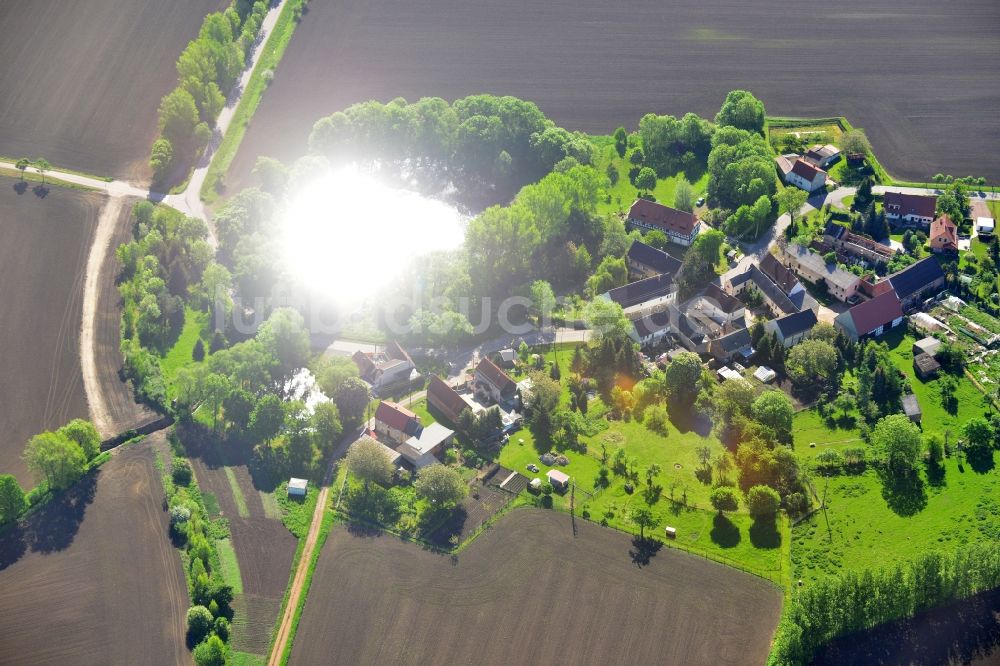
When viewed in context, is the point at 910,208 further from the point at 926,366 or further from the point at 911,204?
the point at 926,366

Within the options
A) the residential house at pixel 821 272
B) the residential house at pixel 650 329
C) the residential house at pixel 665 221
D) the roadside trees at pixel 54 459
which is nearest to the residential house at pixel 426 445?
the residential house at pixel 650 329

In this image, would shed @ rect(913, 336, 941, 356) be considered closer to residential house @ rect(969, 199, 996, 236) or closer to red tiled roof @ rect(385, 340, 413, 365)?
residential house @ rect(969, 199, 996, 236)

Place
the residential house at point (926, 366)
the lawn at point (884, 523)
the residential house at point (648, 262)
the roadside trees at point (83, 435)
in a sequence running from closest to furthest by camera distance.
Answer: the lawn at point (884, 523)
the roadside trees at point (83, 435)
the residential house at point (926, 366)
the residential house at point (648, 262)

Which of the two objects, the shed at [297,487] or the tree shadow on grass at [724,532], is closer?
the tree shadow on grass at [724,532]

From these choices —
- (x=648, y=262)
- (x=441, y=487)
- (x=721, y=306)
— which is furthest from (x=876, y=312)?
(x=441, y=487)

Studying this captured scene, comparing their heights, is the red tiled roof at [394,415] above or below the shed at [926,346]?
below

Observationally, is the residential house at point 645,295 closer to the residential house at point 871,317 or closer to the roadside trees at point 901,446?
the residential house at point 871,317

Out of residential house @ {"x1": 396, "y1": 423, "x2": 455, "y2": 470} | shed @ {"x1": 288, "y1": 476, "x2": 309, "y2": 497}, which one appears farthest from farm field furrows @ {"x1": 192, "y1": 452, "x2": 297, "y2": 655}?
residential house @ {"x1": 396, "y1": 423, "x2": 455, "y2": 470}
